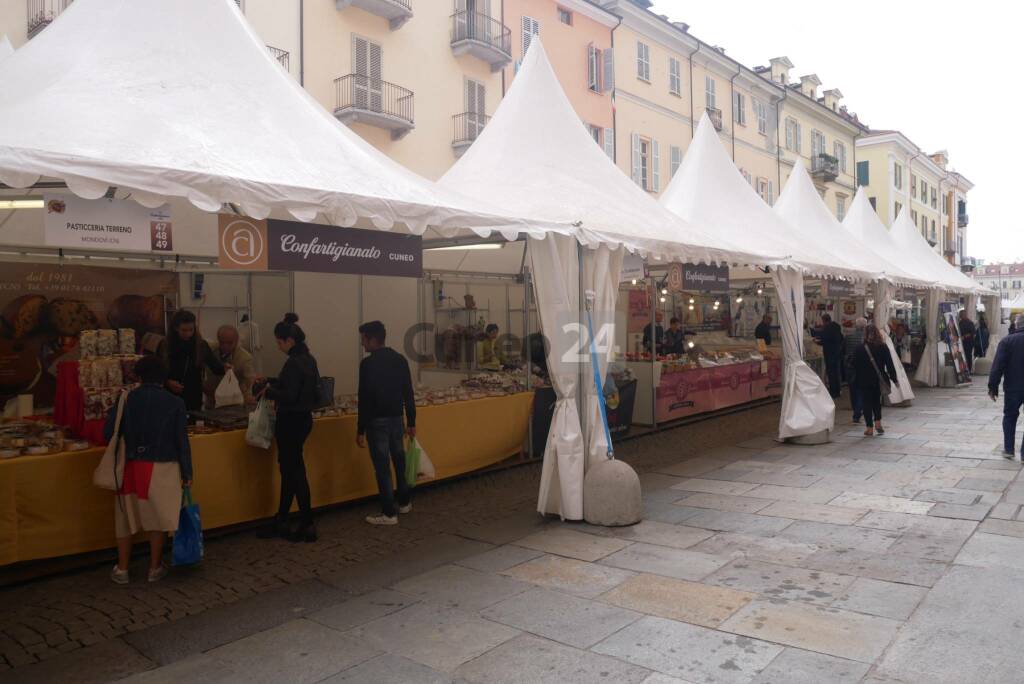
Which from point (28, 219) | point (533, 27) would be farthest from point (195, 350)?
point (533, 27)

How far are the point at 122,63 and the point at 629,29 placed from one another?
21.1 metres

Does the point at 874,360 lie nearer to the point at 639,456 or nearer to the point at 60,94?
the point at 639,456

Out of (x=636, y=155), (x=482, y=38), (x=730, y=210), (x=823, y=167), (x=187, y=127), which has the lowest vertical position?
(x=187, y=127)

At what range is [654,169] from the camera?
24500 mm

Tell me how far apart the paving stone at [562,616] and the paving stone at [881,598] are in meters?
1.35

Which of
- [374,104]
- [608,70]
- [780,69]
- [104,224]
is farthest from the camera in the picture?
[780,69]

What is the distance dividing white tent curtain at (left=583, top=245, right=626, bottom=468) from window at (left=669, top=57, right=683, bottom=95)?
68.1ft

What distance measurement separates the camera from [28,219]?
6.84 meters

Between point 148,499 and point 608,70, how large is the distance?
66.9 ft

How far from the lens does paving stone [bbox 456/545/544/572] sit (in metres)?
5.32

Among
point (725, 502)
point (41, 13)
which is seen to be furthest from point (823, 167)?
point (41, 13)

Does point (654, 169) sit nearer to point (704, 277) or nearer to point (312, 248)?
point (704, 277)

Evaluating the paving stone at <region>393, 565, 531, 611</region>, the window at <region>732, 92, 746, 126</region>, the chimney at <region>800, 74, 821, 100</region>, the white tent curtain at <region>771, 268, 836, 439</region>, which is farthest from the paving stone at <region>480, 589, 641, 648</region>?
the chimney at <region>800, 74, 821, 100</region>

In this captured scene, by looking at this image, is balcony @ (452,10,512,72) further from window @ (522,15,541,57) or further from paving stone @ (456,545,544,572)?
paving stone @ (456,545,544,572)
